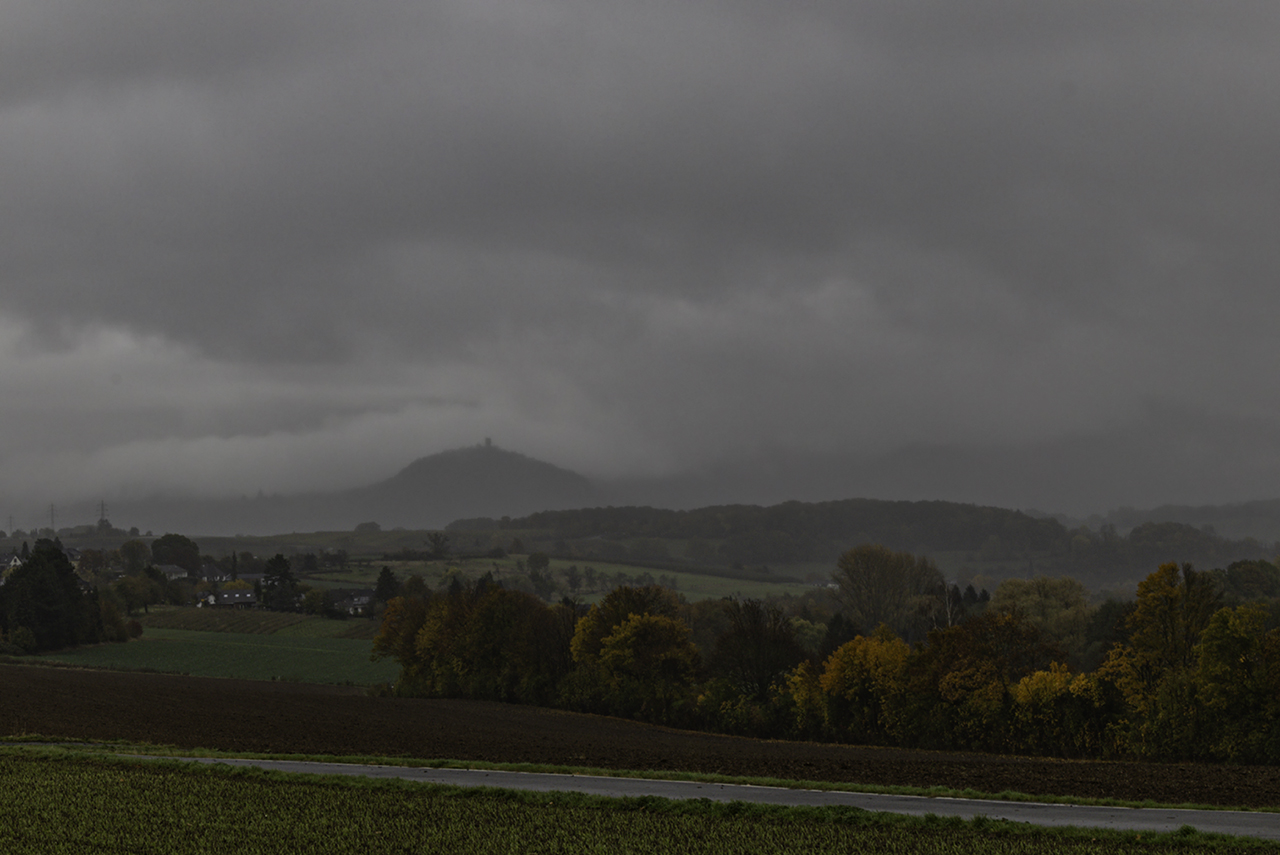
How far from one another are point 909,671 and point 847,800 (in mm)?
40363

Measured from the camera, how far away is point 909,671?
68312 mm

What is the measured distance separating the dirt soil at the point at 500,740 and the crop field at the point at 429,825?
27.3ft

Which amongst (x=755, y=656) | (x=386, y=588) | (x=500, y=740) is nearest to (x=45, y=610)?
(x=386, y=588)

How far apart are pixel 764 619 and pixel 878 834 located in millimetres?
64591

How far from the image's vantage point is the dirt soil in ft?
115

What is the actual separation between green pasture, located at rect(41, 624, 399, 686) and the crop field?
91.0 meters

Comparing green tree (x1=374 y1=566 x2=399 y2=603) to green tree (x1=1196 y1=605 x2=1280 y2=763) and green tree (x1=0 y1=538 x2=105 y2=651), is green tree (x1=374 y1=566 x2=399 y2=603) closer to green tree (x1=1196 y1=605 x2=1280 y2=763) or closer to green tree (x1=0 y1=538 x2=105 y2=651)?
green tree (x1=0 y1=538 x2=105 y2=651)

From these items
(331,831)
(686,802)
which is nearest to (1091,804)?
(686,802)

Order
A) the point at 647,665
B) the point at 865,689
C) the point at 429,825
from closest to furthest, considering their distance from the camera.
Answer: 1. the point at 429,825
2. the point at 865,689
3. the point at 647,665

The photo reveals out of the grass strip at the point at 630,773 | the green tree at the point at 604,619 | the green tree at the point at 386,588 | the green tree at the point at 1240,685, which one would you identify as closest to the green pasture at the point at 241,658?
the green tree at the point at 386,588

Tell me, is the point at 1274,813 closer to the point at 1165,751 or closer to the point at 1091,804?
the point at 1091,804

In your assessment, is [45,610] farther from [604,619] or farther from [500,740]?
[500,740]

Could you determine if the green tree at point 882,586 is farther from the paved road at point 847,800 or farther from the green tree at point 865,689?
the paved road at point 847,800

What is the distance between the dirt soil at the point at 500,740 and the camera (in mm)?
35125
